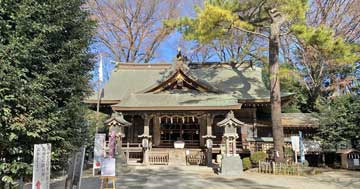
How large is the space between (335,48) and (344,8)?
11.5 meters

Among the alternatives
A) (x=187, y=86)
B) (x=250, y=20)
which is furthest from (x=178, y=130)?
(x=250, y=20)

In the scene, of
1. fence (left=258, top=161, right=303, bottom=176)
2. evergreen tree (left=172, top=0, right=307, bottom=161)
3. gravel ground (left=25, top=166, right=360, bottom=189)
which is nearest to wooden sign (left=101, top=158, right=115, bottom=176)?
gravel ground (left=25, top=166, right=360, bottom=189)

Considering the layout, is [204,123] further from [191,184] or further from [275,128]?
[191,184]

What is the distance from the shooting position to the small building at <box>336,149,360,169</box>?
55.9 feet

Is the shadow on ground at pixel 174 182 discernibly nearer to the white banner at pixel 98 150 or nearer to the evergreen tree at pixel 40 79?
the white banner at pixel 98 150

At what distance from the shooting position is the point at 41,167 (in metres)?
4.49

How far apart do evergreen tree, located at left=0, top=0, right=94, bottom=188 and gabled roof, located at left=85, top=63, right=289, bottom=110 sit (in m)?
9.36

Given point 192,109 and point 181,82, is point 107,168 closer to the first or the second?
point 192,109

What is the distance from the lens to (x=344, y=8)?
22.9 metres

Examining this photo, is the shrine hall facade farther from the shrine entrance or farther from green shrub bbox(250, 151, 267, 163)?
green shrub bbox(250, 151, 267, 163)

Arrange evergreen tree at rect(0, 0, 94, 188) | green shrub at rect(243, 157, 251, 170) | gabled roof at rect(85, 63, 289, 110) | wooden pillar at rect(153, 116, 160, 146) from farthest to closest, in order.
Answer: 1. wooden pillar at rect(153, 116, 160, 146)
2. gabled roof at rect(85, 63, 289, 110)
3. green shrub at rect(243, 157, 251, 170)
4. evergreen tree at rect(0, 0, 94, 188)

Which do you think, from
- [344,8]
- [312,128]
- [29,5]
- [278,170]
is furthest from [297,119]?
[29,5]

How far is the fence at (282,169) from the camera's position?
46.5ft

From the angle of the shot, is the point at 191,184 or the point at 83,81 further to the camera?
the point at 191,184
